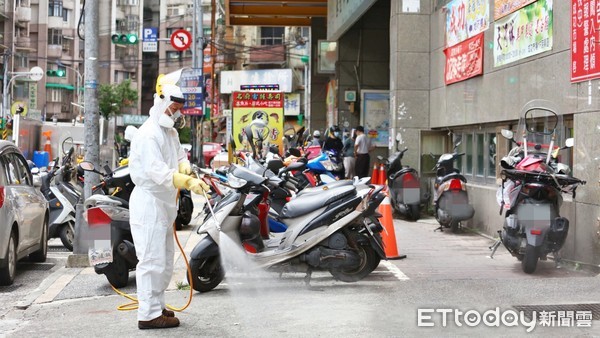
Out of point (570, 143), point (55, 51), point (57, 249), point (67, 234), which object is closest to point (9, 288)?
point (67, 234)

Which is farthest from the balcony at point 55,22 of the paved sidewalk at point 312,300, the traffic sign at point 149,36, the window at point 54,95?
the paved sidewalk at point 312,300

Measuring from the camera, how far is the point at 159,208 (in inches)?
258

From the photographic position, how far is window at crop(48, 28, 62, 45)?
67.1m

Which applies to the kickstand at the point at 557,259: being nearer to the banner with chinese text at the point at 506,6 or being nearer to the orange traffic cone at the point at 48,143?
the banner with chinese text at the point at 506,6

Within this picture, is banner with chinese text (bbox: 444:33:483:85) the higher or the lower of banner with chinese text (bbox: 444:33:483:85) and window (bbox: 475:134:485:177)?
the higher

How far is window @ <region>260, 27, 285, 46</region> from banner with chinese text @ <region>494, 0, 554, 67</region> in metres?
49.5

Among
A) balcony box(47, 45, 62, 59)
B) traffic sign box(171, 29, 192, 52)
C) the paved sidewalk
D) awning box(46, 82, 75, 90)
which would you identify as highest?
balcony box(47, 45, 62, 59)

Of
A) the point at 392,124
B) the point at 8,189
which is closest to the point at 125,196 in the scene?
the point at 8,189

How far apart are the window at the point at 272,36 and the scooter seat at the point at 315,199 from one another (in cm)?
5297

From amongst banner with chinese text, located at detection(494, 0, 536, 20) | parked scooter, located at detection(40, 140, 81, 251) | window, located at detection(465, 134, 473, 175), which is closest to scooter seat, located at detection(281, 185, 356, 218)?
banner with chinese text, located at detection(494, 0, 536, 20)

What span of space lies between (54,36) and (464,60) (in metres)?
59.3

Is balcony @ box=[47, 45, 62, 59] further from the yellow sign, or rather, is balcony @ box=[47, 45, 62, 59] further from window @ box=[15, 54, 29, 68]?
the yellow sign

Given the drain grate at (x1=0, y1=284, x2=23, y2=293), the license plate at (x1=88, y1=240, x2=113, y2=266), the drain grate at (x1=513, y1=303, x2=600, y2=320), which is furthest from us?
the drain grate at (x1=0, y1=284, x2=23, y2=293)

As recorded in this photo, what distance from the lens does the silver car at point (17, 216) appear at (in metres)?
9.06
